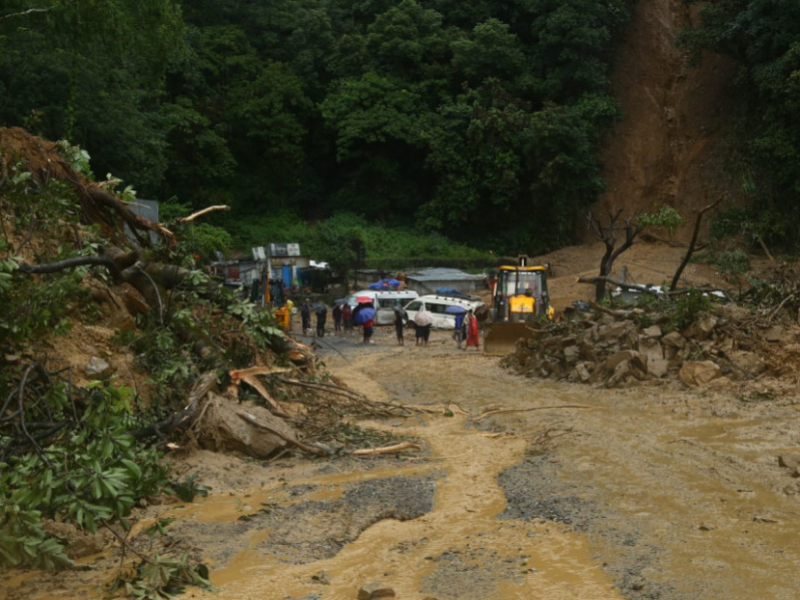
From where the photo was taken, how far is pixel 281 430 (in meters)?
11.4

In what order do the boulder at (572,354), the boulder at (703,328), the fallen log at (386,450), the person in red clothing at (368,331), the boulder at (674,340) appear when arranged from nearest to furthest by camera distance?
the fallen log at (386,450)
the boulder at (703,328)
the boulder at (674,340)
the boulder at (572,354)
the person in red clothing at (368,331)

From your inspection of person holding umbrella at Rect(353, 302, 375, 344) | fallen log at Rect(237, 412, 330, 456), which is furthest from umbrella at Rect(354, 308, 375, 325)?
fallen log at Rect(237, 412, 330, 456)

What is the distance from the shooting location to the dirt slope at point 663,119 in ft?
145

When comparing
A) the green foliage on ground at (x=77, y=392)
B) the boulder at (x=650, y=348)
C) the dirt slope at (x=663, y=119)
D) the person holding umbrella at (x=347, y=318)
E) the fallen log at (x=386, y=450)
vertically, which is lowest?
the person holding umbrella at (x=347, y=318)

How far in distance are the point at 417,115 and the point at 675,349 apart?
32.6 m

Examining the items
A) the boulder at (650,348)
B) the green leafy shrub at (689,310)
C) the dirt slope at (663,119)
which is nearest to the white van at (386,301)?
the dirt slope at (663,119)

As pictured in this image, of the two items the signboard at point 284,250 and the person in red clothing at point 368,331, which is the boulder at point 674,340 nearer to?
the person in red clothing at point 368,331

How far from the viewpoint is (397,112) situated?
4716 centimetres

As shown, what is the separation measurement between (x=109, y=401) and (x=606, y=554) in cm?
414

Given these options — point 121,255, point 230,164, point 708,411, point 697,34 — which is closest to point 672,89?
point 697,34

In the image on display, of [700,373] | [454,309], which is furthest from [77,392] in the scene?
[454,309]

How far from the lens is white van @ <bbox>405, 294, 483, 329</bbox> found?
32.6m

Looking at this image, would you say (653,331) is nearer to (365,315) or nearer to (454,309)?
(365,315)

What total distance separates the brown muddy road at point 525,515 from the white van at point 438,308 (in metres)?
18.2
